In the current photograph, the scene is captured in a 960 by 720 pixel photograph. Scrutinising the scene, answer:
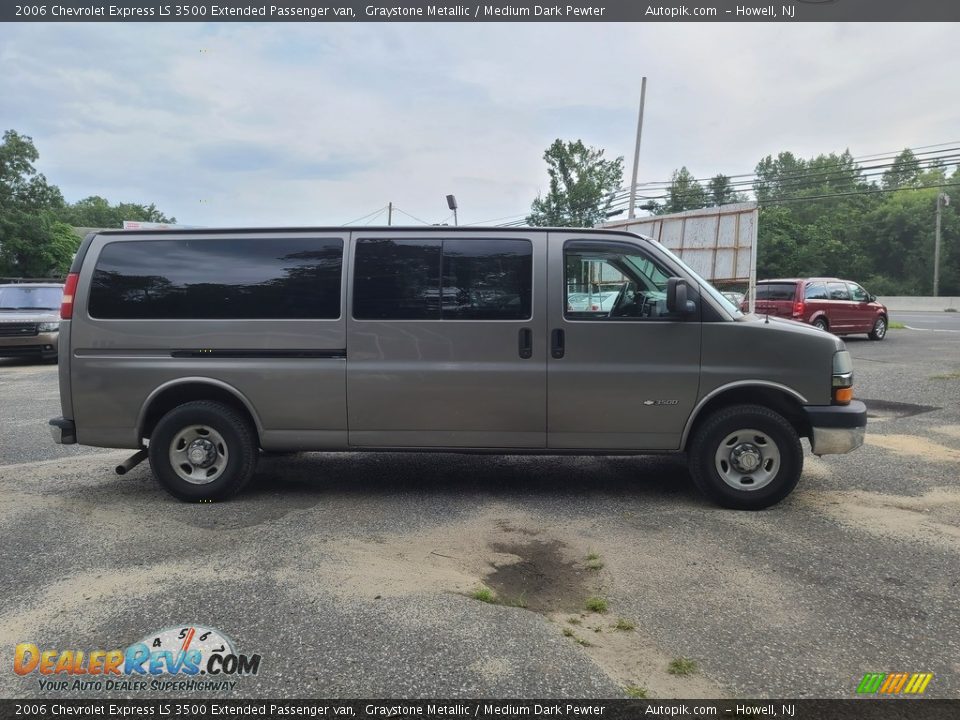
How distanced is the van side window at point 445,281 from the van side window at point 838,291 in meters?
14.4

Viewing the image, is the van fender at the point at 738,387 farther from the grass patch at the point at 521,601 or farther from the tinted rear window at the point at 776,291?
the tinted rear window at the point at 776,291

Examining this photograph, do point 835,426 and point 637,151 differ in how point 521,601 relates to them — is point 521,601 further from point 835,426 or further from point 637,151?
point 637,151

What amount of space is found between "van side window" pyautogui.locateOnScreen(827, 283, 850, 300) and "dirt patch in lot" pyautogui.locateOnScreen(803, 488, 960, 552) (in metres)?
12.6

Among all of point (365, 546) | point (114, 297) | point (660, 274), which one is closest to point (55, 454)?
point (114, 297)

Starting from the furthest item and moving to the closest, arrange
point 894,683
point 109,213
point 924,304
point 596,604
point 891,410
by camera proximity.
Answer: point 109,213, point 924,304, point 891,410, point 596,604, point 894,683

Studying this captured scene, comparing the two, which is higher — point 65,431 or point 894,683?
point 65,431

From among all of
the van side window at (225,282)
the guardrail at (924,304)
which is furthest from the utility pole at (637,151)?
the guardrail at (924,304)

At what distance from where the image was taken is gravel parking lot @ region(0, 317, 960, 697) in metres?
2.72

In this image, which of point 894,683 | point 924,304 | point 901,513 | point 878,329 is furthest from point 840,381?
point 924,304

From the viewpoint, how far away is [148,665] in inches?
108

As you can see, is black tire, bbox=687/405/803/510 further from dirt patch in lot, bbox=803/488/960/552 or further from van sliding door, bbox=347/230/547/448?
van sliding door, bbox=347/230/547/448

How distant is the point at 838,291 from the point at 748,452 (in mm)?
14081

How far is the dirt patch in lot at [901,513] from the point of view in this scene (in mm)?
4188

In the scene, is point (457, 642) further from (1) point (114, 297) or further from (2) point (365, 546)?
(1) point (114, 297)
